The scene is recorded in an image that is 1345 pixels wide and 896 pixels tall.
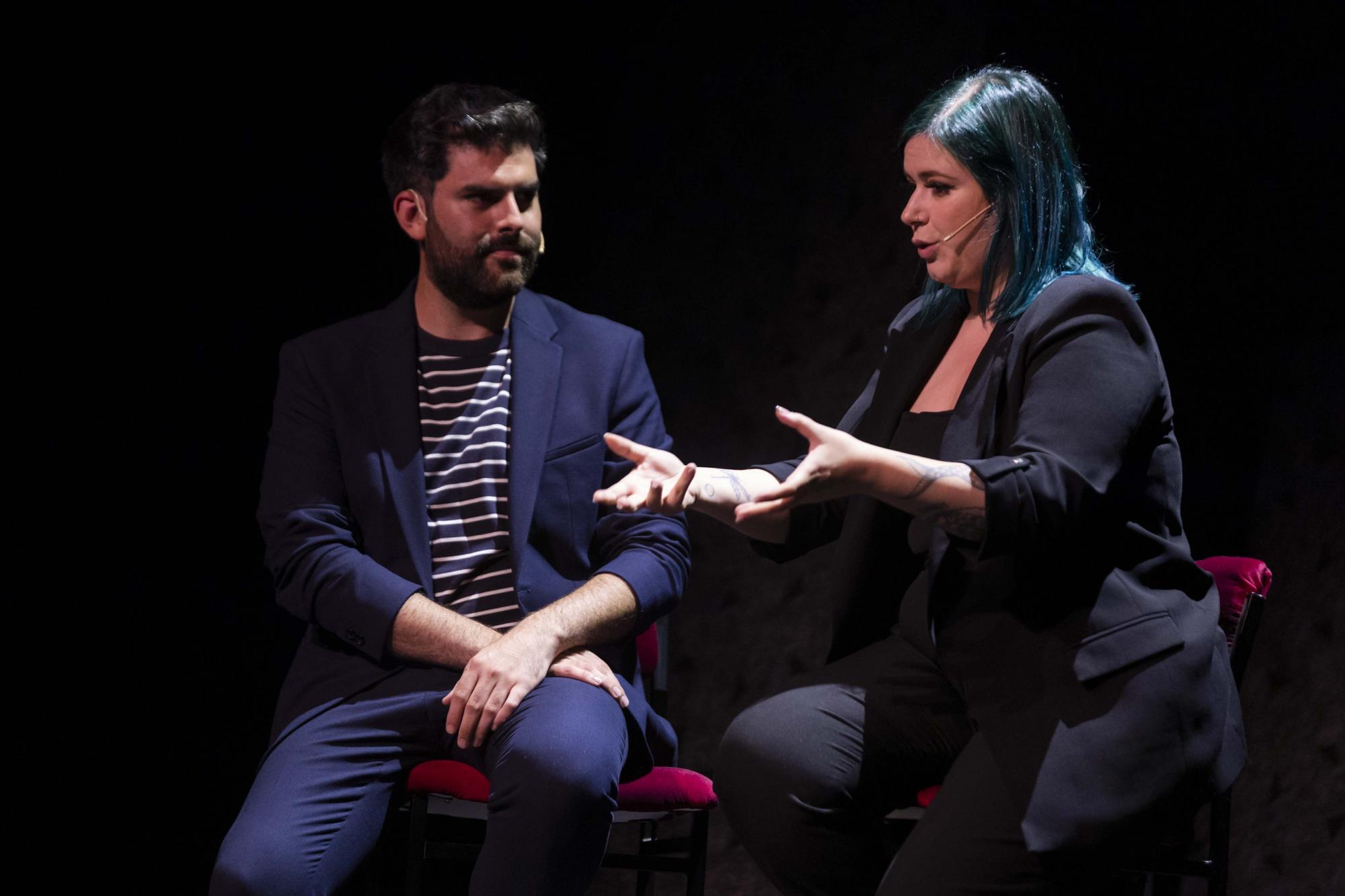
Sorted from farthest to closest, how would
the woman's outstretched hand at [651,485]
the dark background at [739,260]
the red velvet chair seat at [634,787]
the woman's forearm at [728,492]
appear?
the dark background at [739,260]
the red velvet chair seat at [634,787]
the woman's forearm at [728,492]
the woman's outstretched hand at [651,485]

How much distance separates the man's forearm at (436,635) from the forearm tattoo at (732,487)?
493mm

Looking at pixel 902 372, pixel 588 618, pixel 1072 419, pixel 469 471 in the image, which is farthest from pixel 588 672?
pixel 1072 419

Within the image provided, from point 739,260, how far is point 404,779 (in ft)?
5.03

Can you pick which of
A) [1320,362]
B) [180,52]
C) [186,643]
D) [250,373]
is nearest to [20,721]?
[186,643]

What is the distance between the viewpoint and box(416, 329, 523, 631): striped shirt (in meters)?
2.12

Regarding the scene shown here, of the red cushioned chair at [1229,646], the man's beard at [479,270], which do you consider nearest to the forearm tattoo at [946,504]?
the red cushioned chair at [1229,646]

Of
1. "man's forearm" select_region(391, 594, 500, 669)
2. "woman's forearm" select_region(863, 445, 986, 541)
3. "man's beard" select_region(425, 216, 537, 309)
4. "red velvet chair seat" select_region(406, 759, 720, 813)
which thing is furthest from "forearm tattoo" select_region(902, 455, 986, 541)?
"man's beard" select_region(425, 216, 537, 309)

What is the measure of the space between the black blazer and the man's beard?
97cm

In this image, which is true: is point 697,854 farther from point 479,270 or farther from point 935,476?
point 479,270

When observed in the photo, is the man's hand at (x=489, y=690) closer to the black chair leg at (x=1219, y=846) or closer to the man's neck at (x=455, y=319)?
the man's neck at (x=455, y=319)

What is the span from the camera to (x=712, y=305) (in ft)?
9.82

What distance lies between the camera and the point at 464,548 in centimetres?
215

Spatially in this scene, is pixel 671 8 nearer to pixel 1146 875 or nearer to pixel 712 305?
pixel 712 305

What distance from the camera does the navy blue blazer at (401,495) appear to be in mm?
2047
